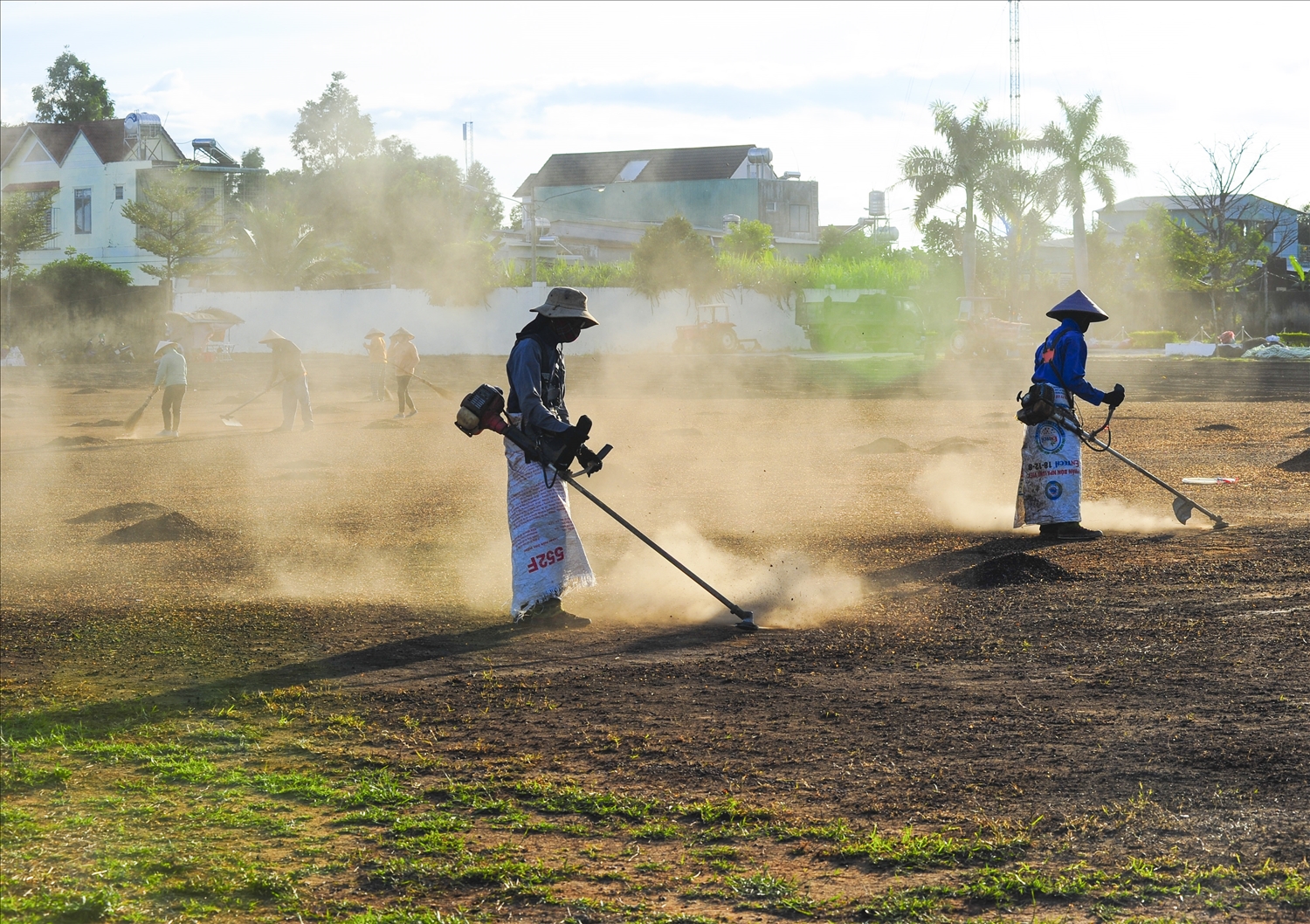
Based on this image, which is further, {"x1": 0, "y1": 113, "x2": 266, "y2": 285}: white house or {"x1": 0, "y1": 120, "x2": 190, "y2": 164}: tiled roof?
{"x1": 0, "y1": 113, "x2": 266, "y2": 285}: white house

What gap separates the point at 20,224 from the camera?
3512 cm

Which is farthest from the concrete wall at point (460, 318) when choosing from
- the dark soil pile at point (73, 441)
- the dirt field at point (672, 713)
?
the dirt field at point (672, 713)

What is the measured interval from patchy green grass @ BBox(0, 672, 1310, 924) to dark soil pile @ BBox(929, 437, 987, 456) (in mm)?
12018

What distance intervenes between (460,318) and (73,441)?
24.7 meters

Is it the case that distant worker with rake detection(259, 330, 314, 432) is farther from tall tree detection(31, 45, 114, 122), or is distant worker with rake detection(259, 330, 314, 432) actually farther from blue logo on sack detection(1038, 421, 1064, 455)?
tall tree detection(31, 45, 114, 122)

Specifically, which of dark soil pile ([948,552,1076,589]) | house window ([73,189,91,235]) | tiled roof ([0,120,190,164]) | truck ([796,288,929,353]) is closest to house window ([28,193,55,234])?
house window ([73,189,91,235])

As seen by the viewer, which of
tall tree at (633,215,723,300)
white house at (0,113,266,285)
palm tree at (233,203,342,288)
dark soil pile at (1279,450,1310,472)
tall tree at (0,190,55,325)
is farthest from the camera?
palm tree at (233,203,342,288)

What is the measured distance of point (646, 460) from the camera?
54.0ft

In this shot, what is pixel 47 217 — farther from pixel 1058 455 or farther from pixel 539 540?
pixel 539 540

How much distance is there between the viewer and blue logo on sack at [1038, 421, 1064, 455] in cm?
984

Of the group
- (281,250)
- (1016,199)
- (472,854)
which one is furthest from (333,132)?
(472,854)

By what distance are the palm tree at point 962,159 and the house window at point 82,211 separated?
31228mm

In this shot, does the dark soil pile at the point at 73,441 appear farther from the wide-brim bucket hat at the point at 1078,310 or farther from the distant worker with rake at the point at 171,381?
the wide-brim bucket hat at the point at 1078,310

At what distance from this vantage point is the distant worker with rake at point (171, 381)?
64.6 feet
